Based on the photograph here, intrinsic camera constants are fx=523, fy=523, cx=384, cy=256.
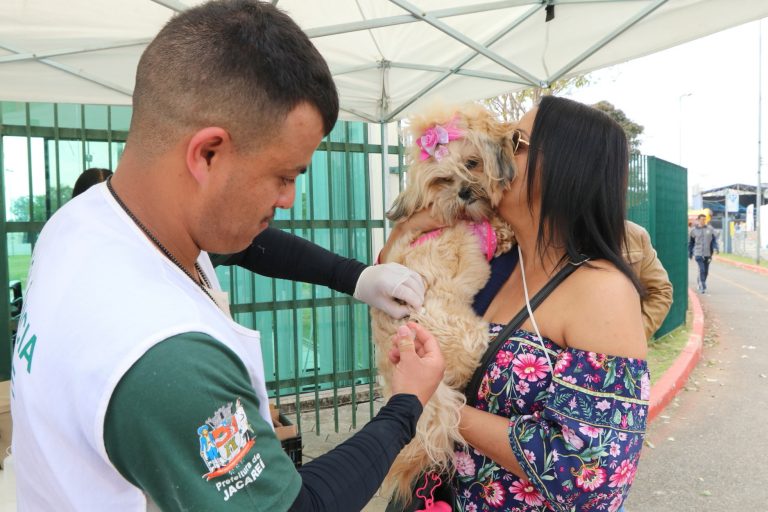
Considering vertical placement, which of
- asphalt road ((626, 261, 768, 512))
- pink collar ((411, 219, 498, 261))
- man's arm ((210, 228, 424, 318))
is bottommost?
asphalt road ((626, 261, 768, 512))

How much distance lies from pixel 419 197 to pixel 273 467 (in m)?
1.74

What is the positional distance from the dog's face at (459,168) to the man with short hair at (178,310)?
1232 millimetres

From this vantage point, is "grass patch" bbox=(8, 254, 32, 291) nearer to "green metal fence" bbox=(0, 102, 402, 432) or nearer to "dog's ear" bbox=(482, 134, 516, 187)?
"green metal fence" bbox=(0, 102, 402, 432)

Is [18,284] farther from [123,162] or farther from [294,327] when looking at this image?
[123,162]

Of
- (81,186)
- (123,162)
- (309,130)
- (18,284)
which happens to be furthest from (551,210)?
(18,284)

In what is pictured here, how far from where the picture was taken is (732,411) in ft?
20.2

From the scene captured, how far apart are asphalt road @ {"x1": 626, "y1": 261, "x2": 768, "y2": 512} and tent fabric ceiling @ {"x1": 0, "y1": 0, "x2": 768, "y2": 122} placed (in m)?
3.62

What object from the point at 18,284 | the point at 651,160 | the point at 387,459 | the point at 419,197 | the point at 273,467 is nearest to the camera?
the point at 273,467

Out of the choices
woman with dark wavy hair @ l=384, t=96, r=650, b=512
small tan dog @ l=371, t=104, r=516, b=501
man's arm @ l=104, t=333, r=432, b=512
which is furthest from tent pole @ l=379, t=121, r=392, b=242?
man's arm @ l=104, t=333, r=432, b=512

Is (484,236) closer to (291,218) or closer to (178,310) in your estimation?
(178,310)

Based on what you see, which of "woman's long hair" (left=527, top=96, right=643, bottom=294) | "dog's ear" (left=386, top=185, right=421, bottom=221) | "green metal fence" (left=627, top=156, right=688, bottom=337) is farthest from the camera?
"green metal fence" (left=627, top=156, right=688, bottom=337)

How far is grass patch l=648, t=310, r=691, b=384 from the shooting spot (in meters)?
7.23

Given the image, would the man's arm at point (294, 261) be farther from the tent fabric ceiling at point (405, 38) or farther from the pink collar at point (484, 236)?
the tent fabric ceiling at point (405, 38)

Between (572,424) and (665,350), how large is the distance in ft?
25.2
